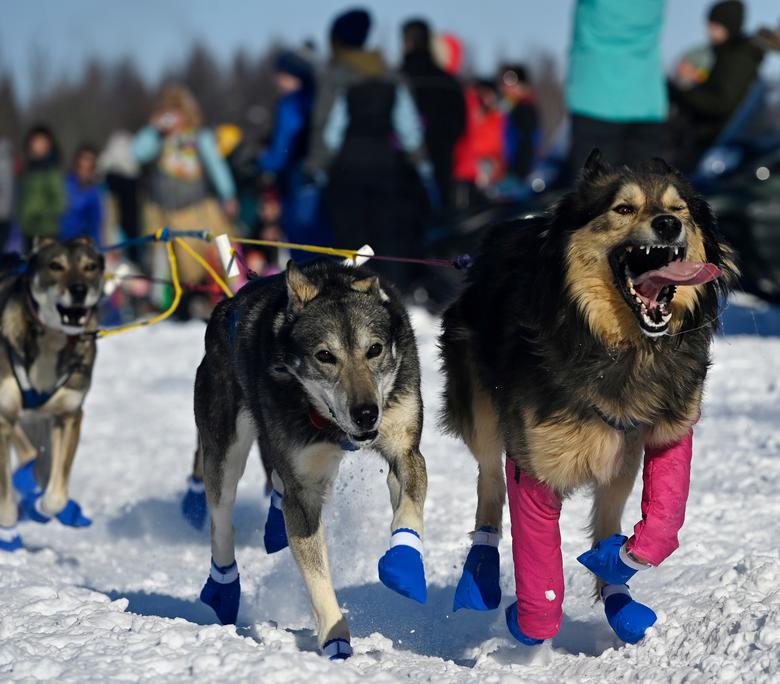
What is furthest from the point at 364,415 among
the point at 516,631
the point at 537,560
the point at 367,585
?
the point at 367,585

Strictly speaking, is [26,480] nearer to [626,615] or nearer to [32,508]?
[32,508]

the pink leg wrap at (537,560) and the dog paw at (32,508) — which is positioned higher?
the pink leg wrap at (537,560)

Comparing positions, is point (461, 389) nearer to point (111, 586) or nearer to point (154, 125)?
point (111, 586)

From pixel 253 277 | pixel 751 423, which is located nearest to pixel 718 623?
pixel 253 277

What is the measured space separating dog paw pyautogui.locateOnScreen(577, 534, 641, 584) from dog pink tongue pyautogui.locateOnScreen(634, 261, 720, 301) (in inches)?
33.5

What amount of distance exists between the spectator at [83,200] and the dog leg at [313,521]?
10548mm

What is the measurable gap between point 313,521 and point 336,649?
0.43 metres

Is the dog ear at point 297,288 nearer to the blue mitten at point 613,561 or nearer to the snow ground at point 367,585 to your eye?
the snow ground at point 367,585

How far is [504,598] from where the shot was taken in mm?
4766

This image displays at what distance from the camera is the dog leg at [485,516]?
4.29 meters

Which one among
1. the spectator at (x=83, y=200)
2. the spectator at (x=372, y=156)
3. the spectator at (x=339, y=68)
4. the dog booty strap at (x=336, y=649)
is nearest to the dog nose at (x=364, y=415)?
the dog booty strap at (x=336, y=649)

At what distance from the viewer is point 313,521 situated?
4039 mm

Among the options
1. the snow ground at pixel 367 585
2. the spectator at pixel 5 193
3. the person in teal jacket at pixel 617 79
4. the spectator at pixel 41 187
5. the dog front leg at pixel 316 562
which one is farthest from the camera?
the spectator at pixel 41 187

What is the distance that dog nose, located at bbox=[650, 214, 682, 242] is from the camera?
351 cm
